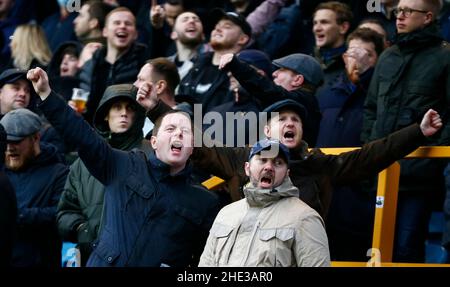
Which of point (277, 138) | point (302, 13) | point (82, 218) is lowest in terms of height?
point (82, 218)

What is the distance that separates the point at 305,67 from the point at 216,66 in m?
1.62

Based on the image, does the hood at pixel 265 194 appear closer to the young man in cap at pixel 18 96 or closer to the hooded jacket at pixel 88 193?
the hooded jacket at pixel 88 193

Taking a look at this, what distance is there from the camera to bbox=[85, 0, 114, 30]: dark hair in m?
15.8

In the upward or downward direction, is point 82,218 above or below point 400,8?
below

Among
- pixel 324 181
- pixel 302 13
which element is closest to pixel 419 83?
pixel 324 181

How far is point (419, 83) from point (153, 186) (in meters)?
2.59

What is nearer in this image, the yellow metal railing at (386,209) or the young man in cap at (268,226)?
the young man in cap at (268,226)

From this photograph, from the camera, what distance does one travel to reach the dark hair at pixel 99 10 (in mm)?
15773

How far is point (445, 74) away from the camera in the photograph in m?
11.6

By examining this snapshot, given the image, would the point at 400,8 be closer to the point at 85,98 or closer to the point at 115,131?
the point at 115,131

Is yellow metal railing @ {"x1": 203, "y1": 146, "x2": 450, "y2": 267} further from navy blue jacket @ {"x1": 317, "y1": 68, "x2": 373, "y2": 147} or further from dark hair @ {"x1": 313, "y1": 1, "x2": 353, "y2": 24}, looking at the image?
dark hair @ {"x1": 313, "y1": 1, "x2": 353, "y2": 24}

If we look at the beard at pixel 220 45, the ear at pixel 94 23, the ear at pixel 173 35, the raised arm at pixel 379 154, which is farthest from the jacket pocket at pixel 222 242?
the ear at pixel 94 23

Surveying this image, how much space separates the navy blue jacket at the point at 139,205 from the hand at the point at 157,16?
158 inches

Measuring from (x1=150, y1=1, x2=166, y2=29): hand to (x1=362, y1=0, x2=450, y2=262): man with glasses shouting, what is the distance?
3026 millimetres
